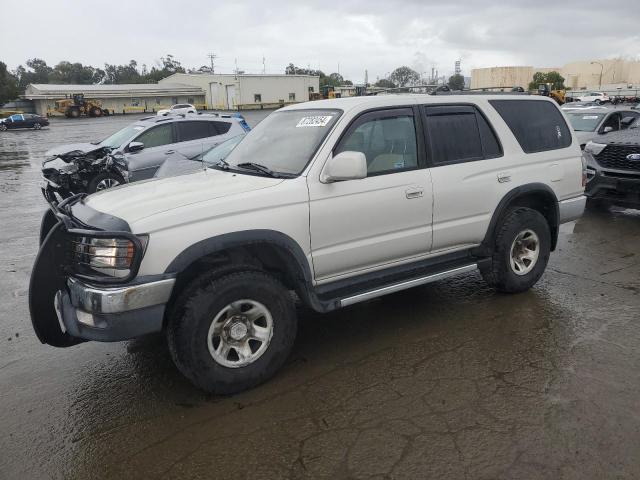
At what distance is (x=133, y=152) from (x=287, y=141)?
6792 millimetres

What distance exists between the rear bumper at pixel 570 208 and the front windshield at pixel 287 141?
2.69 metres

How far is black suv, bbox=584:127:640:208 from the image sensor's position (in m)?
8.02

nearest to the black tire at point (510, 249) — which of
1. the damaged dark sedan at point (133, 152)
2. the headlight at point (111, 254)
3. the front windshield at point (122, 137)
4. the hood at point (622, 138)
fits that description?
the headlight at point (111, 254)

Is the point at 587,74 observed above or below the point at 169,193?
above

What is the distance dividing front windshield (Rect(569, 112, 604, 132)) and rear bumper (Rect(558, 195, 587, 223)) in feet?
21.7

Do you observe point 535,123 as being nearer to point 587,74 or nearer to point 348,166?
point 348,166

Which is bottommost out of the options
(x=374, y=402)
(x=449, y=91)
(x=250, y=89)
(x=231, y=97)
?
(x=374, y=402)

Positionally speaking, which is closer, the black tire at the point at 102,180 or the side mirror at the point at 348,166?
the side mirror at the point at 348,166

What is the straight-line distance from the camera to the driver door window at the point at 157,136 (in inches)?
415

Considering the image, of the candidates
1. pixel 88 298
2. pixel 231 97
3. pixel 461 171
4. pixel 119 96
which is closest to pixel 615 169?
pixel 461 171

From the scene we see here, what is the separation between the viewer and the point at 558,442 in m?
2.93

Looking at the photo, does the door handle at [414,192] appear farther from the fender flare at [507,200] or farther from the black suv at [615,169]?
the black suv at [615,169]

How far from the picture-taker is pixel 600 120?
1130cm

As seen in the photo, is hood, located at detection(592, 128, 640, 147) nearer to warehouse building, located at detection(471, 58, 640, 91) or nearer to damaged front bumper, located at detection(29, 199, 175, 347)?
damaged front bumper, located at detection(29, 199, 175, 347)
